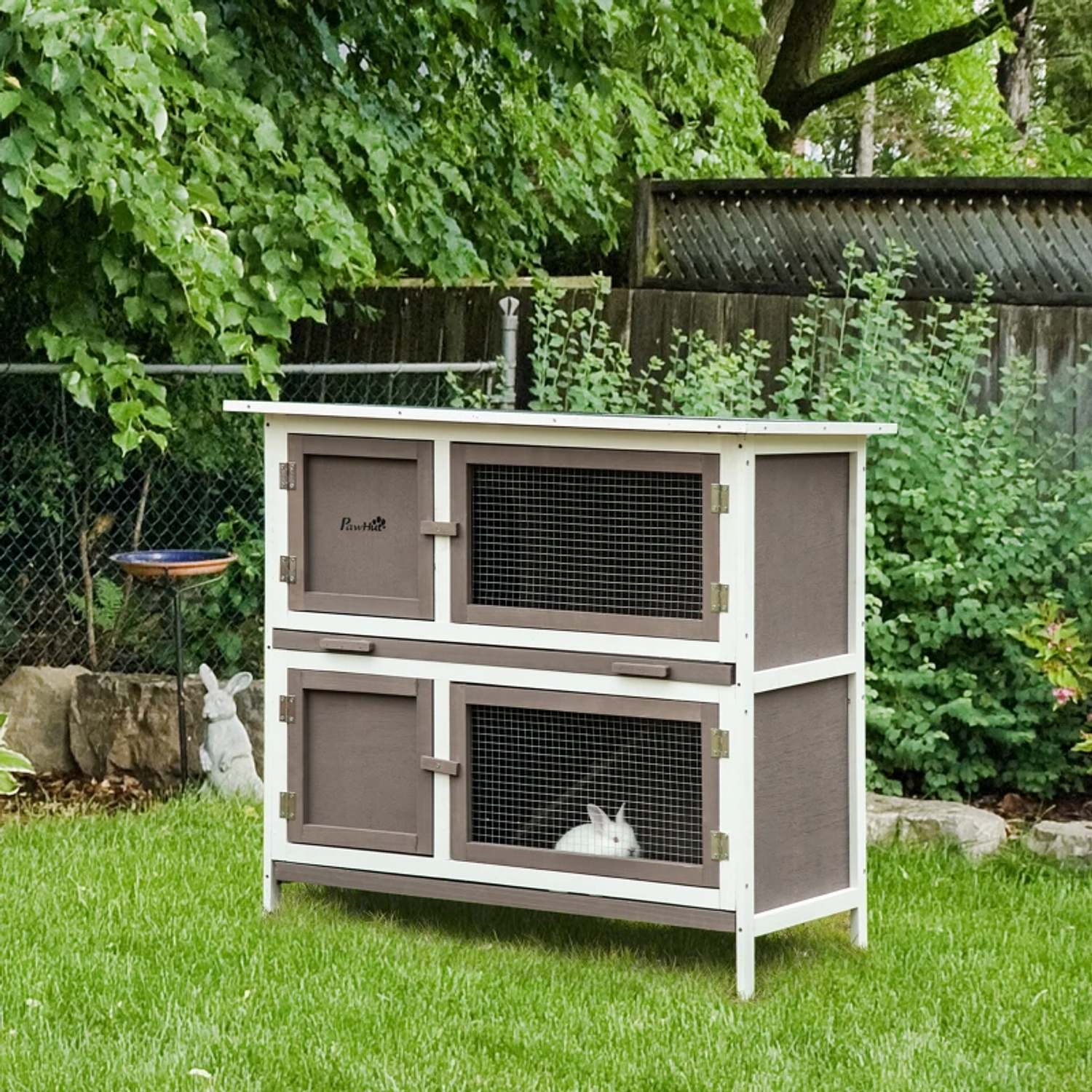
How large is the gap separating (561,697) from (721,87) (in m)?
7.28

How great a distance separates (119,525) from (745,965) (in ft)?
14.8

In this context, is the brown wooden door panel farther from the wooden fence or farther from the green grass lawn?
the wooden fence

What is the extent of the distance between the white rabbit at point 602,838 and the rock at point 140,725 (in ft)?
8.12

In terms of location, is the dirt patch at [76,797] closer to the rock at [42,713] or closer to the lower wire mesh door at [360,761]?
the rock at [42,713]

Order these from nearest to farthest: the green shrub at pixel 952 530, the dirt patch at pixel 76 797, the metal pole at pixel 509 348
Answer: the green shrub at pixel 952 530
the dirt patch at pixel 76 797
the metal pole at pixel 509 348

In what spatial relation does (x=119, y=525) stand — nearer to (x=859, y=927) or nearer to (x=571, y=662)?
(x=571, y=662)

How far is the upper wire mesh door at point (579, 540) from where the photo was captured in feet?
14.2

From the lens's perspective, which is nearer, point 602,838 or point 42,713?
point 602,838

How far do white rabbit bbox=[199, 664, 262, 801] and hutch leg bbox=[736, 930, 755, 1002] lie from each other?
2.63 meters

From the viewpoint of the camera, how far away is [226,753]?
640 centimetres

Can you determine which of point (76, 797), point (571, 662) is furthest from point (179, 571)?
point (571, 662)

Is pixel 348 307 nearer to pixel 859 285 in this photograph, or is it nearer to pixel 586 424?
pixel 859 285

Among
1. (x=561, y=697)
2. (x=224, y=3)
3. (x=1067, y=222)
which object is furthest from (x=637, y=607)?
(x=224, y=3)

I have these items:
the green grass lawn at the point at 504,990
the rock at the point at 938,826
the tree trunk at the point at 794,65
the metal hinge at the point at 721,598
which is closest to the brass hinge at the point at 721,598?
the metal hinge at the point at 721,598
